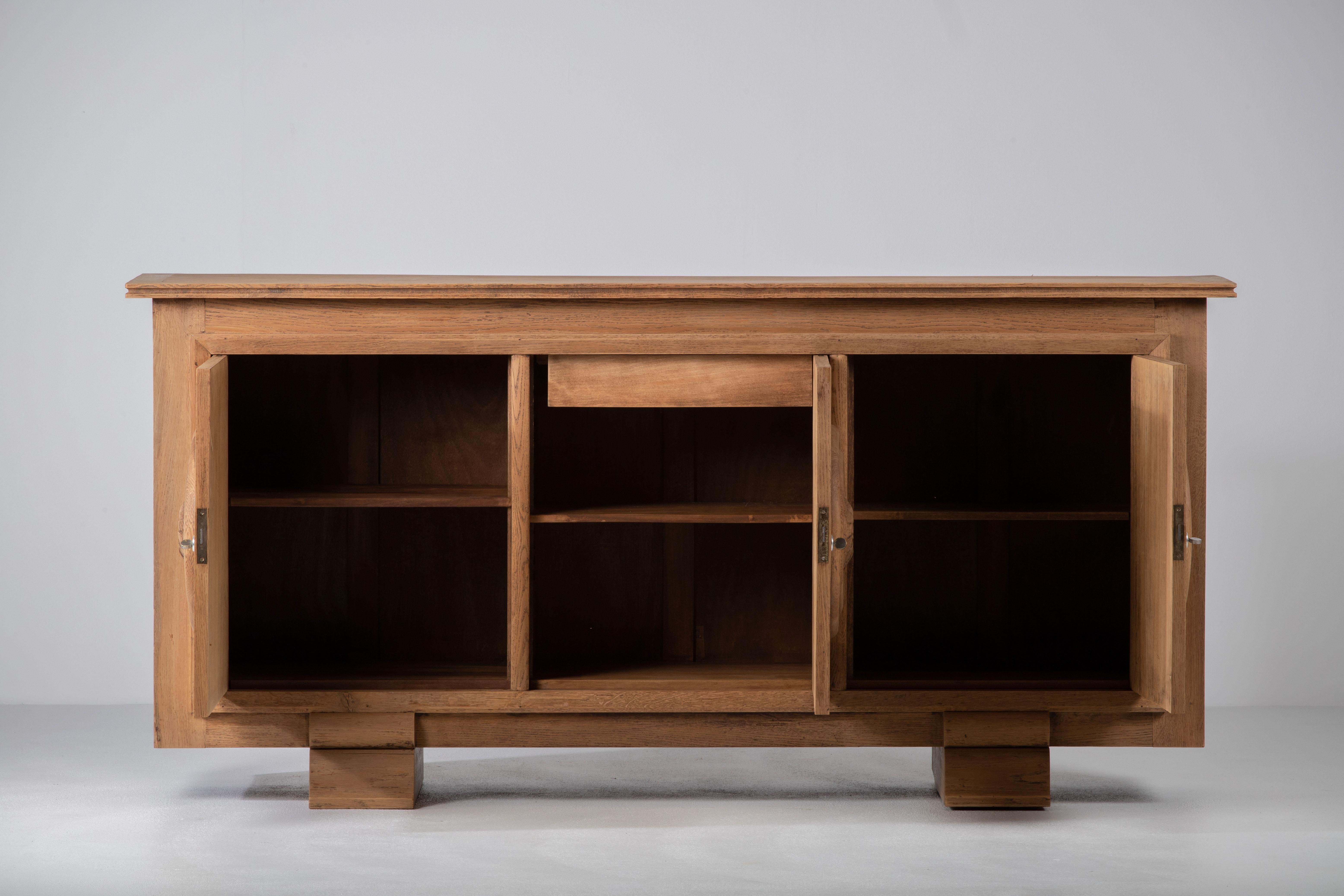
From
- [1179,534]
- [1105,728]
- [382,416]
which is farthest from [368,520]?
[1179,534]

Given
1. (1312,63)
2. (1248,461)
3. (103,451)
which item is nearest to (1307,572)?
(1248,461)

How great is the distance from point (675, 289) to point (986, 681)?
116 centimetres

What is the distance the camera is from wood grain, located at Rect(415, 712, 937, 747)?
3.27 meters

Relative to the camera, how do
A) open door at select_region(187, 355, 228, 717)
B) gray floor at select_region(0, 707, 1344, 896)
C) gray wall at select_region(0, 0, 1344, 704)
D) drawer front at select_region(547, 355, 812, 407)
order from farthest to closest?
gray wall at select_region(0, 0, 1344, 704) < drawer front at select_region(547, 355, 812, 407) < open door at select_region(187, 355, 228, 717) < gray floor at select_region(0, 707, 1344, 896)

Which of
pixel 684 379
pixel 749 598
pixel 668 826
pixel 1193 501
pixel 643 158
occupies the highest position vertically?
pixel 643 158

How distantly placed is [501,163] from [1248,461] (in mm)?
2511

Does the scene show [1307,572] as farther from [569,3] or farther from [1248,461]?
[569,3]

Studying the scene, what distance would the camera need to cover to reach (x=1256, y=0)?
4488 mm

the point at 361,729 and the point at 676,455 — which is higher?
the point at 676,455

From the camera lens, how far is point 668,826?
3.23 m

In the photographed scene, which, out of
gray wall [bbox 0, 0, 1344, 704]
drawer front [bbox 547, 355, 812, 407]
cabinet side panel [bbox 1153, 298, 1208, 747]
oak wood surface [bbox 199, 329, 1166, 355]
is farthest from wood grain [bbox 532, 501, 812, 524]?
gray wall [bbox 0, 0, 1344, 704]

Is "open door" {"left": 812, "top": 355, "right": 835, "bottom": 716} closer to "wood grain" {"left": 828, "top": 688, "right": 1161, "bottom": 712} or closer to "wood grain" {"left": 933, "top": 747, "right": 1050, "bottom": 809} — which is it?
"wood grain" {"left": 828, "top": 688, "right": 1161, "bottom": 712}

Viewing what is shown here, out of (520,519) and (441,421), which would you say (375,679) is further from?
(441,421)

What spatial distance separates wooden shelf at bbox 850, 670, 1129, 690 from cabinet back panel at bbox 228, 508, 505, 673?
99 centimetres
